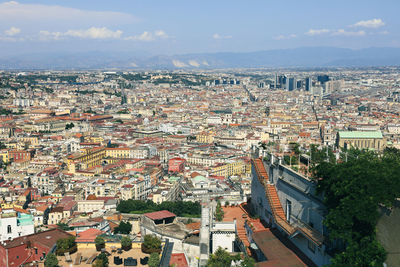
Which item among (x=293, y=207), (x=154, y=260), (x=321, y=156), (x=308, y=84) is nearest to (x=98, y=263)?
(x=154, y=260)

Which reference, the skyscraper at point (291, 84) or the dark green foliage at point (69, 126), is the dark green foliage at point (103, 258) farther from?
the skyscraper at point (291, 84)

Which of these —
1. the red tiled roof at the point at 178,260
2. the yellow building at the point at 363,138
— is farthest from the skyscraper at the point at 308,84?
the red tiled roof at the point at 178,260

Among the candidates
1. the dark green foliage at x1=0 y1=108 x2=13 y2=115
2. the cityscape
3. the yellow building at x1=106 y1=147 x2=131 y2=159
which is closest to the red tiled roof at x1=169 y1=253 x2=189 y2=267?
the cityscape

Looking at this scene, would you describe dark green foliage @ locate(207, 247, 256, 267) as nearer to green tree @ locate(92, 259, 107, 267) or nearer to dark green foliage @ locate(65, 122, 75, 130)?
green tree @ locate(92, 259, 107, 267)

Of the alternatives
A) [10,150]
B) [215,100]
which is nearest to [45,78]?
[215,100]

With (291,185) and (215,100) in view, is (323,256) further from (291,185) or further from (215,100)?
(215,100)

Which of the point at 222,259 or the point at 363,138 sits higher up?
the point at 222,259

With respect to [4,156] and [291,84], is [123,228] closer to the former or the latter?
[4,156]
